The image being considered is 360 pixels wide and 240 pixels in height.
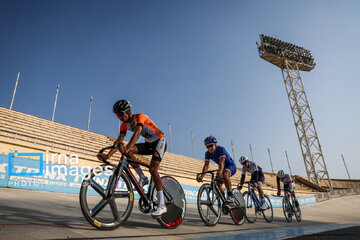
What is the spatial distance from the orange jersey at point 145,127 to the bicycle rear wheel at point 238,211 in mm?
2686

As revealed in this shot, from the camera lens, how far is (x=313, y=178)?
30.0 m

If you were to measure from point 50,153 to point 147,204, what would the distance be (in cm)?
923

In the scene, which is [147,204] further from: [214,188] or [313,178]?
[313,178]

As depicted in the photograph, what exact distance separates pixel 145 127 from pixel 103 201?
113 centimetres

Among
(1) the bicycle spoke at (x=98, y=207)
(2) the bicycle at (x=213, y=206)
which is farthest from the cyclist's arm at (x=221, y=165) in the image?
(1) the bicycle spoke at (x=98, y=207)

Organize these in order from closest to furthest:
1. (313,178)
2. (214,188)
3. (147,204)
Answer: (147,204)
(214,188)
(313,178)

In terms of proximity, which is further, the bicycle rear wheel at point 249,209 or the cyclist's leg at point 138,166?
the bicycle rear wheel at point 249,209

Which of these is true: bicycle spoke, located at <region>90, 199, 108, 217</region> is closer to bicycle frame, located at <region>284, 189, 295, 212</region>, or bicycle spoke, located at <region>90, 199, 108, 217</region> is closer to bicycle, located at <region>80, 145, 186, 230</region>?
bicycle, located at <region>80, 145, 186, 230</region>

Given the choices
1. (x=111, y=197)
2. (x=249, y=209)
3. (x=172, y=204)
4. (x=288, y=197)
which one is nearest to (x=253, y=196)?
(x=249, y=209)

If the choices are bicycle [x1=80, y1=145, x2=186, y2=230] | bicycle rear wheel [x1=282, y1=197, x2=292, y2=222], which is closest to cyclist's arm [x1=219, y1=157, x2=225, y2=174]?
bicycle [x1=80, y1=145, x2=186, y2=230]

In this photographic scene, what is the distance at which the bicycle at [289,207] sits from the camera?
7188 mm

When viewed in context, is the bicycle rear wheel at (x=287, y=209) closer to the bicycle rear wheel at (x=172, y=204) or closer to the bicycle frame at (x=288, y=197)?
the bicycle frame at (x=288, y=197)

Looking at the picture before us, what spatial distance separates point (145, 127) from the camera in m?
3.19

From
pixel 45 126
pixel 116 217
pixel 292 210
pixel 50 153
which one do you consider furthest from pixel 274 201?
pixel 45 126
